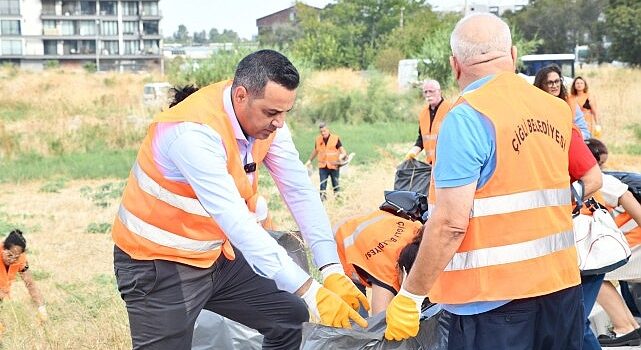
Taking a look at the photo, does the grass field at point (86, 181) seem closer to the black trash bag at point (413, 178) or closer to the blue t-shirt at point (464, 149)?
the black trash bag at point (413, 178)

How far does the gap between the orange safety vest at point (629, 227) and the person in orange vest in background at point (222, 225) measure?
1833 mm

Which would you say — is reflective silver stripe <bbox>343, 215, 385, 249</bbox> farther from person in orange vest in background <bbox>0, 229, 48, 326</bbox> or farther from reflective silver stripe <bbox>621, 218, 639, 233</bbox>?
person in orange vest in background <bbox>0, 229, 48, 326</bbox>

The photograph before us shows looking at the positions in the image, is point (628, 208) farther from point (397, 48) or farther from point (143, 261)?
point (397, 48)

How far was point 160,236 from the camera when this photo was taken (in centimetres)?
322

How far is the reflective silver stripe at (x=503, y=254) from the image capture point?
8.61ft

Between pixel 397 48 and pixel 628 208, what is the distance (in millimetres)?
40116

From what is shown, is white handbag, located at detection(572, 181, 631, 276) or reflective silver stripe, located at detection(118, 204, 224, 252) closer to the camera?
reflective silver stripe, located at detection(118, 204, 224, 252)

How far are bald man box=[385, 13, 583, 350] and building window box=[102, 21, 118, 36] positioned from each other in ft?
272

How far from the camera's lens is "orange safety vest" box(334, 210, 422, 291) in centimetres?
361

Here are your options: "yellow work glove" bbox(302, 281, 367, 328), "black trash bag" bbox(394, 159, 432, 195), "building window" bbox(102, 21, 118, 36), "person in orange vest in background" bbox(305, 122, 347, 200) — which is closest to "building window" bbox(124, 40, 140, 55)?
"building window" bbox(102, 21, 118, 36)

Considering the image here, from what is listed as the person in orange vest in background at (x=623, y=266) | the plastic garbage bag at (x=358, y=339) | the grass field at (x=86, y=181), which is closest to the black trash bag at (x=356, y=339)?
the plastic garbage bag at (x=358, y=339)

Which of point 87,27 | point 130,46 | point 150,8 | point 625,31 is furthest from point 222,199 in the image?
point 150,8

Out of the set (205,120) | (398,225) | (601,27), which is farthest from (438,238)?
(601,27)

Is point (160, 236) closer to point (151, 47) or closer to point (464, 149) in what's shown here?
point (464, 149)
